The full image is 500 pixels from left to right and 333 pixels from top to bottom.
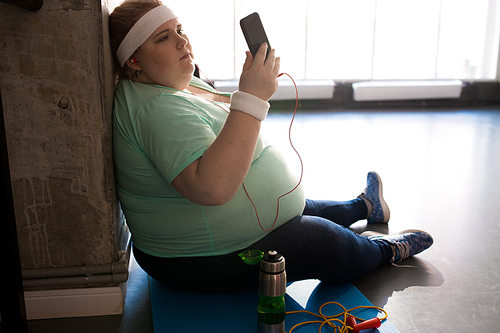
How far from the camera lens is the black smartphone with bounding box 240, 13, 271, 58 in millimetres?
1200

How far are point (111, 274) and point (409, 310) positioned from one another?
1019 mm

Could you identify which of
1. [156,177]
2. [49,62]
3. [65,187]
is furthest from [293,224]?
[49,62]

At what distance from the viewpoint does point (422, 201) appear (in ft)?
8.17

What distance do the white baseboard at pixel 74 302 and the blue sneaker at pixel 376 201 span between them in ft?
4.08

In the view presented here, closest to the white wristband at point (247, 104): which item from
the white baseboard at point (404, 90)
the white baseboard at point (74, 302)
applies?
the white baseboard at point (74, 302)

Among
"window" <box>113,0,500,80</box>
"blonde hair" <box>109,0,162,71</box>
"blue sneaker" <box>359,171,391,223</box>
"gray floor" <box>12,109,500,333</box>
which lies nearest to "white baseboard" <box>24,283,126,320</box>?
"gray floor" <box>12,109,500,333</box>

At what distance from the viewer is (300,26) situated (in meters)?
6.20

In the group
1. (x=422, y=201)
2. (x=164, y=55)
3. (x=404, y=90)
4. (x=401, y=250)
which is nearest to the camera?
(x=164, y=55)

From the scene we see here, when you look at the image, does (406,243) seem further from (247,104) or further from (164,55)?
(164,55)

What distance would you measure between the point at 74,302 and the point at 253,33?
103cm

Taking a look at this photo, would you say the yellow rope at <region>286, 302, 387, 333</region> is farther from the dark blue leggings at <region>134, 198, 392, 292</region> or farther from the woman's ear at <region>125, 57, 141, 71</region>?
the woman's ear at <region>125, 57, 141, 71</region>

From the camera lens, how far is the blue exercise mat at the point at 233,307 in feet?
4.43

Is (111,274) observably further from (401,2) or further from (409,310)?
(401,2)

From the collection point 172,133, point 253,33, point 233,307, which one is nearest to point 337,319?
point 233,307
